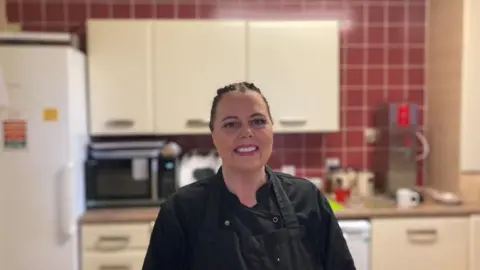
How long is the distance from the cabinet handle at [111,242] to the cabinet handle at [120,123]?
2.02 ft

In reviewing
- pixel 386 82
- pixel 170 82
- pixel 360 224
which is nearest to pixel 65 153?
pixel 170 82

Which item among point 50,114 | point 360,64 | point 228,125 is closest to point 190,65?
point 50,114

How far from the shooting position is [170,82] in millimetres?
2873

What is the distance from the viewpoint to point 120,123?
2.88 meters

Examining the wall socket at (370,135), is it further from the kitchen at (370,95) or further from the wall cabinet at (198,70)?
the wall cabinet at (198,70)

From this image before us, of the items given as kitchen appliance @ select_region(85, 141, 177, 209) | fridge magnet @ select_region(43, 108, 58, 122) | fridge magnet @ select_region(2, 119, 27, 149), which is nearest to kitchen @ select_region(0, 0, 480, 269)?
kitchen appliance @ select_region(85, 141, 177, 209)

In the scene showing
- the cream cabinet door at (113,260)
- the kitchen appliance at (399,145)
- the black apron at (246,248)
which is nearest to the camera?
the black apron at (246,248)

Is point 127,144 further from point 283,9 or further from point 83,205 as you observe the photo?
point 283,9

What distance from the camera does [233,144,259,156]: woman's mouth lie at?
4.02 feet

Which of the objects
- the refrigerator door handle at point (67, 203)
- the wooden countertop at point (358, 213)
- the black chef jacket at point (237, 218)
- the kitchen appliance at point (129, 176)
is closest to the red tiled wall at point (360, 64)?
the kitchen appliance at point (129, 176)

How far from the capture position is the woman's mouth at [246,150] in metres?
1.22

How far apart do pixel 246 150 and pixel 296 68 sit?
1778mm

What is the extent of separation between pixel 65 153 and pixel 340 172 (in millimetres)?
Result: 1638

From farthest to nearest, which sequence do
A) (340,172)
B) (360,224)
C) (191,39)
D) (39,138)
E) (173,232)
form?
1. (340,172)
2. (191,39)
3. (360,224)
4. (39,138)
5. (173,232)
